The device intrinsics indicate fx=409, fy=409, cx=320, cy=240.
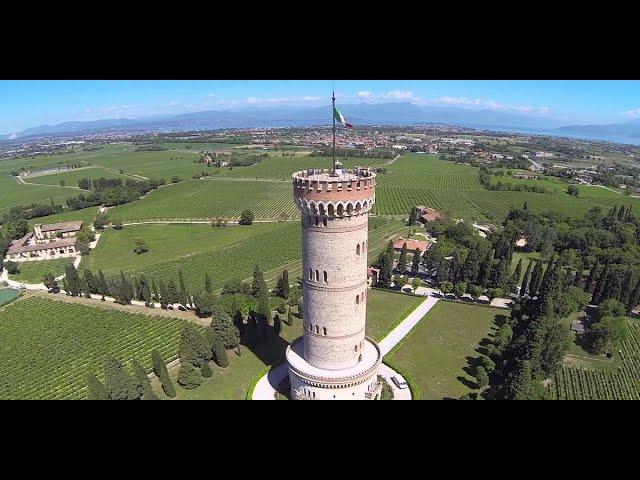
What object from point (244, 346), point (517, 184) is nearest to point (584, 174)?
point (517, 184)

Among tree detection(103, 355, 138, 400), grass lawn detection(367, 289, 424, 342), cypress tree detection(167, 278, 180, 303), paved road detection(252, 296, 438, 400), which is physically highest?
tree detection(103, 355, 138, 400)

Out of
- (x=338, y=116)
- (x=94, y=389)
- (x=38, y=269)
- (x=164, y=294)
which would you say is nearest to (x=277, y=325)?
(x=164, y=294)

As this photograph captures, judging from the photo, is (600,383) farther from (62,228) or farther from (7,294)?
(62,228)

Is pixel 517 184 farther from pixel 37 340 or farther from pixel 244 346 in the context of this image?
pixel 37 340

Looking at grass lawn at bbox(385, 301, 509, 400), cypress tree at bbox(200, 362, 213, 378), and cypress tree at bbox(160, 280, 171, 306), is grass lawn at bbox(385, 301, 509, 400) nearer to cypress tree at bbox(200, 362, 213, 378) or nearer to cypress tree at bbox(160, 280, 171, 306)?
cypress tree at bbox(200, 362, 213, 378)

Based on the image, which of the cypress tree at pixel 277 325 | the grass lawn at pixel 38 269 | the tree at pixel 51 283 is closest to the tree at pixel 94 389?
the cypress tree at pixel 277 325

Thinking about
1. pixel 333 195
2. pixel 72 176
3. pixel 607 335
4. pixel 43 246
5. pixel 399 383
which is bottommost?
pixel 72 176

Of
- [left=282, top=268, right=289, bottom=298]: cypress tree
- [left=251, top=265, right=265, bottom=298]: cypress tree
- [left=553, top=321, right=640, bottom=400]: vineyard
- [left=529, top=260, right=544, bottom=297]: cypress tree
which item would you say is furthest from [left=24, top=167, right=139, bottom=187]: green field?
[left=553, top=321, right=640, bottom=400]: vineyard
